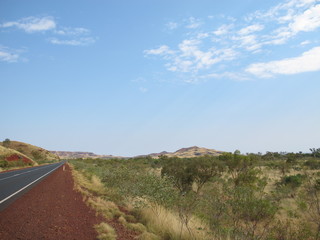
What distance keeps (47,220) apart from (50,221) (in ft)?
0.65

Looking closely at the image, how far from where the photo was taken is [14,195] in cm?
1412

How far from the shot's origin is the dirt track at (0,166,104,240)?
7.59 meters

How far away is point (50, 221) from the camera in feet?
29.7

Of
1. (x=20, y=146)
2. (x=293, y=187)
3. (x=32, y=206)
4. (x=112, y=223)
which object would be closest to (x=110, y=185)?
(x=32, y=206)

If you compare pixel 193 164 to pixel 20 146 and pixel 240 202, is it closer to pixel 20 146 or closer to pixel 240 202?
pixel 240 202

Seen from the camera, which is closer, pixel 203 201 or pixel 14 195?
pixel 203 201

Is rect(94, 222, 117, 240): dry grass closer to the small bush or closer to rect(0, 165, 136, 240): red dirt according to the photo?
rect(0, 165, 136, 240): red dirt

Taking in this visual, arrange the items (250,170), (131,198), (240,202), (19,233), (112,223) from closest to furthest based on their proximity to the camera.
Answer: (19,233) < (240,202) < (112,223) < (131,198) < (250,170)

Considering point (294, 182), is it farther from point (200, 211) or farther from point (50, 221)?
point (50, 221)

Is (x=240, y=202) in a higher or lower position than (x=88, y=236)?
higher

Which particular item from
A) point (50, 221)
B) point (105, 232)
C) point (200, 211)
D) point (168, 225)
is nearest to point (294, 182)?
point (200, 211)

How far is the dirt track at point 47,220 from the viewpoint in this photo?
7.59 metres

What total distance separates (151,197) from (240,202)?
13.1 feet

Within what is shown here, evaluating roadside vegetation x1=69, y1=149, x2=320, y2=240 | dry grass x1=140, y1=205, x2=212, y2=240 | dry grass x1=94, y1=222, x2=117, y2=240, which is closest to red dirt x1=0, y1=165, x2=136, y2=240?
dry grass x1=94, y1=222, x2=117, y2=240
